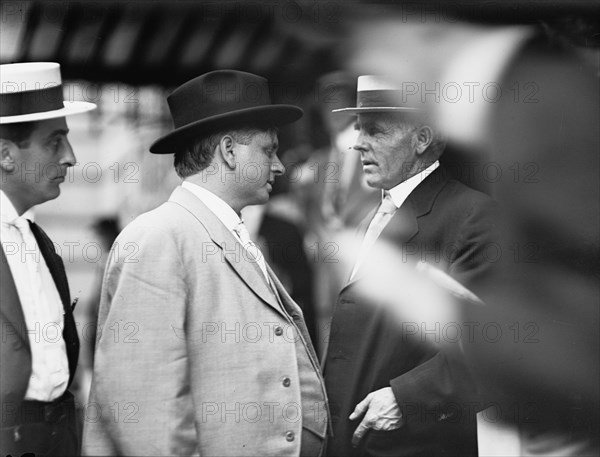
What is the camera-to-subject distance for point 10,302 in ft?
10.7

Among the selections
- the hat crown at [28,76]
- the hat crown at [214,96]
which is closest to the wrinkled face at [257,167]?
the hat crown at [214,96]

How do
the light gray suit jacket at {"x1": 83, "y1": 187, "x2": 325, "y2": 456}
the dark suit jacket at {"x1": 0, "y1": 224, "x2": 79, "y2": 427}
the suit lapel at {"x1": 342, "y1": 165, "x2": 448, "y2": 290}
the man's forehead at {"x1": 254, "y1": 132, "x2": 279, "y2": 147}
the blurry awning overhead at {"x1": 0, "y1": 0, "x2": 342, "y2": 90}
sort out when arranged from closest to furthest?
the light gray suit jacket at {"x1": 83, "y1": 187, "x2": 325, "y2": 456} → the dark suit jacket at {"x1": 0, "y1": 224, "x2": 79, "y2": 427} → the man's forehead at {"x1": 254, "y1": 132, "x2": 279, "y2": 147} → the blurry awning overhead at {"x1": 0, "y1": 0, "x2": 342, "y2": 90} → the suit lapel at {"x1": 342, "y1": 165, "x2": 448, "y2": 290}

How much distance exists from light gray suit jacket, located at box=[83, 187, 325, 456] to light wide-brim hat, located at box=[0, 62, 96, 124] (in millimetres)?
578

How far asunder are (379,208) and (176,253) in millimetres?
1016

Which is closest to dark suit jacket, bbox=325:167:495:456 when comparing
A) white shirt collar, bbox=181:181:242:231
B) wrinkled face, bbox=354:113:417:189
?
wrinkled face, bbox=354:113:417:189

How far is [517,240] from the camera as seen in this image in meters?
3.79

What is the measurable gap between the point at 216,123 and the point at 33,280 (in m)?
0.87

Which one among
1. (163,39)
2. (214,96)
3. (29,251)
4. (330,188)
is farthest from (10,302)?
(330,188)

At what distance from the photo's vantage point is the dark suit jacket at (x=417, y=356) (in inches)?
141

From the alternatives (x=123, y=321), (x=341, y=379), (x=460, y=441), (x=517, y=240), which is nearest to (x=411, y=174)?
(x=517, y=240)

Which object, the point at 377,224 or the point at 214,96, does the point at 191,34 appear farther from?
the point at 377,224

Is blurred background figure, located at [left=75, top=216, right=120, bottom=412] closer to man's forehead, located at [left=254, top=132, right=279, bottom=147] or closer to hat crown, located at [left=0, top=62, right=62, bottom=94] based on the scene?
hat crown, located at [left=0, top=62, right=62, bottom=94]

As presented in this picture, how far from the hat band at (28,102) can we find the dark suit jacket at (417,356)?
1349mm

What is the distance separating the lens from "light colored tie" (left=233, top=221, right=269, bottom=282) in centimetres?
335
